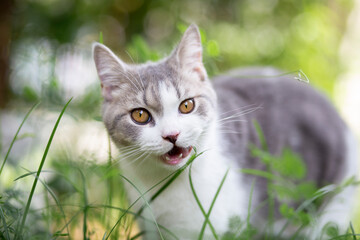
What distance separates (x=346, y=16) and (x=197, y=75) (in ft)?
14.7

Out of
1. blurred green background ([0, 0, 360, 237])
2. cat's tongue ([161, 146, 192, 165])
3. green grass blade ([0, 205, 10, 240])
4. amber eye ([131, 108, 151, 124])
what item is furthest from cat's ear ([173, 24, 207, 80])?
blurred green background ([0, 0, 360, 237])

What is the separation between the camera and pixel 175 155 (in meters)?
1.72

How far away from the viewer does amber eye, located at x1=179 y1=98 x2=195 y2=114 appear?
5.91 feet

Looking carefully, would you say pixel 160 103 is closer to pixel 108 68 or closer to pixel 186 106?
pixel 186 106

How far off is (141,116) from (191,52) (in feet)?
1.49

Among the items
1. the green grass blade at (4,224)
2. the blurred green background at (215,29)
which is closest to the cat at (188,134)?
the green grass blade at (4,224)

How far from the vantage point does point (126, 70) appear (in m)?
1.95

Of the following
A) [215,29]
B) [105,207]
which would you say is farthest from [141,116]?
[215,29]

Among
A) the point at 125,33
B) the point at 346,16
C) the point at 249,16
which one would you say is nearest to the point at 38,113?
the point at 125,33

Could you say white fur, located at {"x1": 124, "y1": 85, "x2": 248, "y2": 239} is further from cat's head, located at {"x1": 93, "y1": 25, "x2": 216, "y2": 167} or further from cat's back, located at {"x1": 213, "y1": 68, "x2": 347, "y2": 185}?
cat's back, located at {"x1": 213, "y1": 68, "x2": 347, "y2": 185}

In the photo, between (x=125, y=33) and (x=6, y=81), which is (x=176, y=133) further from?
(x=125, y=33)

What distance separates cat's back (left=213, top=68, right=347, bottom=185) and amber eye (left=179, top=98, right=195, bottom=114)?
66cm

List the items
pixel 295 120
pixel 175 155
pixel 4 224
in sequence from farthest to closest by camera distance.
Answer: pixel 295 120 → pixel 175 155 → pixel 4 224

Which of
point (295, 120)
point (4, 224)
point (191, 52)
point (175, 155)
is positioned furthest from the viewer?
point (295, 120)
